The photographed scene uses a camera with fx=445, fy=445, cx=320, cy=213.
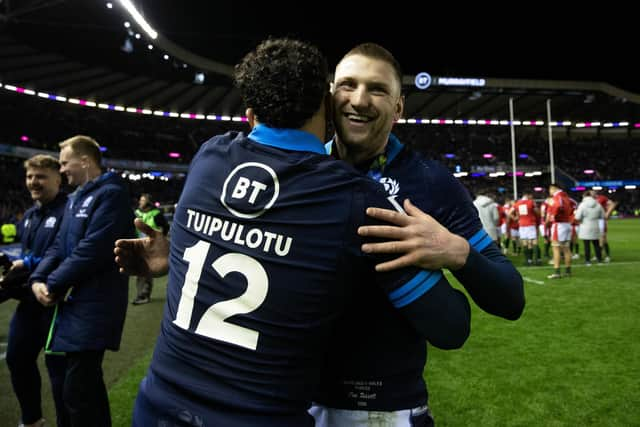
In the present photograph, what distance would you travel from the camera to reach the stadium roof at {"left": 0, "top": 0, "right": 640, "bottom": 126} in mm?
24062

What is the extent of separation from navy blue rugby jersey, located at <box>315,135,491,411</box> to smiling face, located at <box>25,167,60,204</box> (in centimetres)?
334

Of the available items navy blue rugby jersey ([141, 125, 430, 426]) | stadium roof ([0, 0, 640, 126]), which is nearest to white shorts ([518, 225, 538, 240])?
navy blue rugby jersey ([141, 125, 430, 426])

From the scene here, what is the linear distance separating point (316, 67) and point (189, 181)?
50cm

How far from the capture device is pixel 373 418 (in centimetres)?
145

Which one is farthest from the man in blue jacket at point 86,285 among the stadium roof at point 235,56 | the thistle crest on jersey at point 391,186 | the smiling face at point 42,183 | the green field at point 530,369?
the stadium roof at point 235,56

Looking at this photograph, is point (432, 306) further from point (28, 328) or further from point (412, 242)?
point (28, 328)

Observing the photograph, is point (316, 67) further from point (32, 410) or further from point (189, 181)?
point (32, 410)

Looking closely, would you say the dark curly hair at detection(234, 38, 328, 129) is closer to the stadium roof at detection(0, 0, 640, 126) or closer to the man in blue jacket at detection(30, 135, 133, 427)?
the man in blue jacket at detection(30, 135, 133, 427)

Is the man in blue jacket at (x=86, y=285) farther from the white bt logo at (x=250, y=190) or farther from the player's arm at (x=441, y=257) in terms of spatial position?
the player's arm at (x=441, y=257)

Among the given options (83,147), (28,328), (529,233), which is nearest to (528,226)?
(529,233)

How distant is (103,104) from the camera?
3891 centimetres

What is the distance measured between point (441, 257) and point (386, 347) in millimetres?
416

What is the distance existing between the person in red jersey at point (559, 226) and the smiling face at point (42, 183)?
9.83 m

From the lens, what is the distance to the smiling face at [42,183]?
12.2ft
